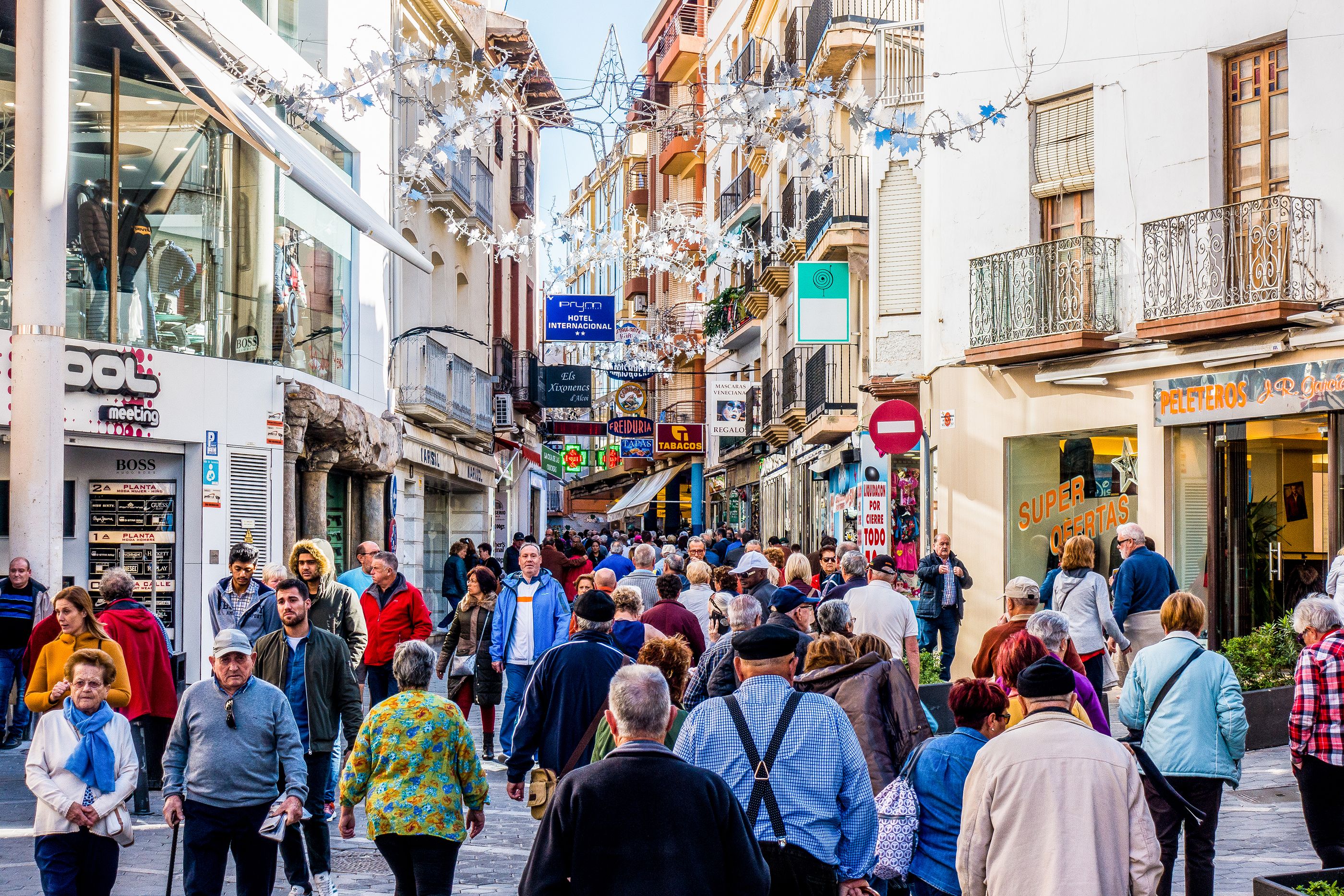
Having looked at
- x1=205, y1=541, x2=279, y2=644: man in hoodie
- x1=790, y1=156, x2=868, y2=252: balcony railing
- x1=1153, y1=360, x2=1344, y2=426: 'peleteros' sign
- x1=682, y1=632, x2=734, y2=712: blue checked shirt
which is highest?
x1=790, y1=156, x2=868, y2=252: balcony railing

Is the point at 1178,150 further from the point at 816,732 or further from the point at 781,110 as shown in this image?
the point at 816,732

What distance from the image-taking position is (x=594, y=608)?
317 inches

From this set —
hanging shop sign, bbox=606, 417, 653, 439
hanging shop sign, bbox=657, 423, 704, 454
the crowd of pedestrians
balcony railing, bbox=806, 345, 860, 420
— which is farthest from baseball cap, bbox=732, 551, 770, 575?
hanging shop sign, bbox=657, 423, 704, 454

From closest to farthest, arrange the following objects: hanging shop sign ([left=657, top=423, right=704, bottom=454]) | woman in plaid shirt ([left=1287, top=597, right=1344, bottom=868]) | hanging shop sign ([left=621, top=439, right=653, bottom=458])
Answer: woman in plaid shirt ([left=1287, top=597, right=1344, bottom=868]) < hanging shop sign ([left=657, top=423, right=704, bottom=454]) < hanging shop sign ([left=621, top=439, right=653, bottom=458])

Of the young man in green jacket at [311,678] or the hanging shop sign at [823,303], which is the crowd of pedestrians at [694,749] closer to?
the young man in green jacket at [311,678]

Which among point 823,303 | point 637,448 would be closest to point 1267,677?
point 823,303

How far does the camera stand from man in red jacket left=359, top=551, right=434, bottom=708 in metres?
12.0

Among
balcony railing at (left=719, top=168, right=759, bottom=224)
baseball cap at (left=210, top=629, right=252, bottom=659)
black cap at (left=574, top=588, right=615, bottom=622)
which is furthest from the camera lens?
balcony railing at (left=719, top=168, right=759, bottom=224)

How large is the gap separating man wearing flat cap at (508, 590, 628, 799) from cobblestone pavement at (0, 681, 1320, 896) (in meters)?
0.98

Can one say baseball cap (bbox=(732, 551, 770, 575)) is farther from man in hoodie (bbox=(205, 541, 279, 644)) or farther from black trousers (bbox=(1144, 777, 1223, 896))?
black trousers (bbox=(1144, 777, 1223, 896))

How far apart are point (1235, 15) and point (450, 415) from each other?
52.1 feet

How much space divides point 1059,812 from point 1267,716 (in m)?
8.33

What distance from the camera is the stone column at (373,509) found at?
23078 millimetres

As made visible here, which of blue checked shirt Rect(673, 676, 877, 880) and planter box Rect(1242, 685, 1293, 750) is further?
planter box Rect(1242, 685, 1293, 750)
